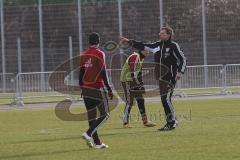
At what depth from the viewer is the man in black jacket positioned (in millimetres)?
14484

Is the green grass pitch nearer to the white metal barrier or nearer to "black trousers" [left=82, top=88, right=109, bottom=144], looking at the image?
"black trousers" [left=82, top=88, right=109, bottom=144]

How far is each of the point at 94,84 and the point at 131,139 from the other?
150 cm

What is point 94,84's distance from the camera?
38.8 feet

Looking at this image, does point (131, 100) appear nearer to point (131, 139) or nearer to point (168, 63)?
point (168, 63)

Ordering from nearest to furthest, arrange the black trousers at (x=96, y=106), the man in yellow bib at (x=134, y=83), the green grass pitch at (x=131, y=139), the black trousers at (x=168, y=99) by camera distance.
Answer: the green grass pitch at (x=131, y=139) → the black trousers at (x=96, y=106) → the black trousers at (x=168, y=99) → the man in yellow bib at (x=134, y=83)

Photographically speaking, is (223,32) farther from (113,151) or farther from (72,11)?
(113,151)

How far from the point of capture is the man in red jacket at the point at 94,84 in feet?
38.3

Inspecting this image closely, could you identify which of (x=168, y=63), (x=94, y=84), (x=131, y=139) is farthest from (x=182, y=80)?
(x=94, y=84)

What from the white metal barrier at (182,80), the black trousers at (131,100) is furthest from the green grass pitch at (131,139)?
the white metal barrier at (182,80)

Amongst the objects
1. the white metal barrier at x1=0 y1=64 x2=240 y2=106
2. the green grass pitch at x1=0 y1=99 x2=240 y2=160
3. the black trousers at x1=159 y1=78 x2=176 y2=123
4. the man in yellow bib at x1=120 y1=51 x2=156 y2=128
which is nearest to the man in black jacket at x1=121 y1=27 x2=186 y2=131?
the black trousers at x1=159 y1=78 x2=176 y2=123

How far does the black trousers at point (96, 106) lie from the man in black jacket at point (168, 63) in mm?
2818

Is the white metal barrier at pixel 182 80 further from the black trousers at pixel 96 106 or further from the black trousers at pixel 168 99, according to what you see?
the black trousers at pixel 96 106

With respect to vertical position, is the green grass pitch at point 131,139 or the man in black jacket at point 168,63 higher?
the man in black jacket at point 168,63

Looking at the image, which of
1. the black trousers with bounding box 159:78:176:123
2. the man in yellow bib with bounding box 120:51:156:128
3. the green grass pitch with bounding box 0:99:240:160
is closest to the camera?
the green grass pitch with bounding box 0:99:240:160
